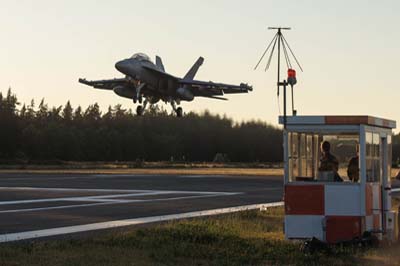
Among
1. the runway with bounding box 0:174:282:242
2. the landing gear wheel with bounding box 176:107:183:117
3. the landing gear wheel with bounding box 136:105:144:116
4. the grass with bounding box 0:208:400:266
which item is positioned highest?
the landing gear wheel with bounding box 176:107:183:117

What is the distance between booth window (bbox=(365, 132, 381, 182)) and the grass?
4.11 feet

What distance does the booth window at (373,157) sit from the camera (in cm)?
1280

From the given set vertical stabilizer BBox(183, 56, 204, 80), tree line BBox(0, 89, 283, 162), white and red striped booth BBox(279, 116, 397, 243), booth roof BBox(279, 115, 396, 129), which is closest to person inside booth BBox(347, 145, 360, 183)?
white and red striped booth BBox(279, 116, 397, 243)

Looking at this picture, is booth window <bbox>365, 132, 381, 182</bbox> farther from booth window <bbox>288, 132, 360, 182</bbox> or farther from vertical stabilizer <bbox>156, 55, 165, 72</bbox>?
vertical stabilizer <bbox>156, 55, 165, 72</bbox>

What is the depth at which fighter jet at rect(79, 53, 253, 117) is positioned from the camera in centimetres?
5409

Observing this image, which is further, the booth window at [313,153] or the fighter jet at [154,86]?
the fighter jet at [154,86]

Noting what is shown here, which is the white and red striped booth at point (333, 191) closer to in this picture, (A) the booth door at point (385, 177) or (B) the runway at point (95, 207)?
(A) the booth door at point (385, 177)

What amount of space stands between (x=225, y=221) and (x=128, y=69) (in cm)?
3623

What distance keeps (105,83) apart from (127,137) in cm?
7607

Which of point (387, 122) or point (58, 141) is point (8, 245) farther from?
point (58, 141)

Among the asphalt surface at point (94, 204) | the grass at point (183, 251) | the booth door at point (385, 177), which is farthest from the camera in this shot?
the asphalt surface at point (94, 204)

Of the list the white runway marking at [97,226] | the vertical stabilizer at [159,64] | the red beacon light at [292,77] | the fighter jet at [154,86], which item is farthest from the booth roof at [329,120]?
the vertical stabilizer at [159,64]

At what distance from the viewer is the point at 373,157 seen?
43.1 ft

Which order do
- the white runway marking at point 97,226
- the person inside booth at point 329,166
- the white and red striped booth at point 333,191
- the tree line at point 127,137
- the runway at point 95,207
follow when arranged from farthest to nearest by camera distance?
1. the tree line at point 127,137
2. the runway at point 95,207
3. the white runway marking at point 97,226
4. the person inside booth at point 329,166
5. the white and red striped booth at point 333,191
